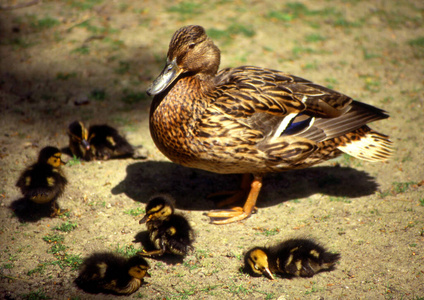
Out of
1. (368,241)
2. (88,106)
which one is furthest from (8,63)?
(368,241)

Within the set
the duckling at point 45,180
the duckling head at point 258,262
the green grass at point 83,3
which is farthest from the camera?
the green grass at point 83,3

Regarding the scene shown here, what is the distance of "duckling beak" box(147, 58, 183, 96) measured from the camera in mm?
4086

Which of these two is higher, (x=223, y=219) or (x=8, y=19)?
(x=8, y=19)

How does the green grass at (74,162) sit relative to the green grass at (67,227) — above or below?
above

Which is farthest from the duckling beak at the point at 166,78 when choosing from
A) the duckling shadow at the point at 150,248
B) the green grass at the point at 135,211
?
the duckling shadow at the point at 150,248

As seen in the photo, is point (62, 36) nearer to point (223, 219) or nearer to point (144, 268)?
point (223, 219)

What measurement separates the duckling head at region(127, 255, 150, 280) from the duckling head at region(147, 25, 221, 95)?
4.94 ft

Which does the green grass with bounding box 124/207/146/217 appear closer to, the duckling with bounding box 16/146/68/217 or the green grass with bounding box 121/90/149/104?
the duckling with bounding box 16/146/68/217

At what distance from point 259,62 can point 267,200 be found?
112 inches

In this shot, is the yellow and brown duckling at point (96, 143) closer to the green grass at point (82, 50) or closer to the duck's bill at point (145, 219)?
the duck's bill at point (145, 219)

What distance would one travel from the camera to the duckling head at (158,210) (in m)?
3.98

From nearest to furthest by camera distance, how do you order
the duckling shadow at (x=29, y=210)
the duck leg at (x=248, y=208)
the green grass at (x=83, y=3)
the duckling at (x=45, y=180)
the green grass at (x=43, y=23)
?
1. the duckling at (x=45, y=180)
2. the duckling shadow at (x=29, y=210)
3. the duck leg at (x=248, y=208)
4. the green grass at (x=43, y=23)
5. the green grass at (x=83, y=3)

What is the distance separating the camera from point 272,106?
4199mm

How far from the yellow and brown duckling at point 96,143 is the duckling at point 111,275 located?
1727 mm
